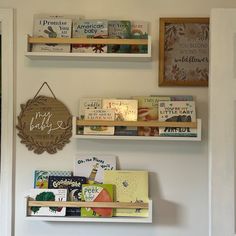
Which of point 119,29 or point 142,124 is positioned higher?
point 119,29

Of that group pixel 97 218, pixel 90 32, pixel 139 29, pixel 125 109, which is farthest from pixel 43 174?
pixel 139 29

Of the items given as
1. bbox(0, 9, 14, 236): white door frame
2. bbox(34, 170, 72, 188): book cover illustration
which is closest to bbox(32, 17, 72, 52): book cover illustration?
bbox(0, 9, 14, 236): white door frame

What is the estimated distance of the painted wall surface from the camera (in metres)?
1.92

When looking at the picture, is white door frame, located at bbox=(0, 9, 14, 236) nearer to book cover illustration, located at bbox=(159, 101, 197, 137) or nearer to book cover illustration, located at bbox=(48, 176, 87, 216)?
book cover illustration, located at bbox=(48, 176, 87, 216)

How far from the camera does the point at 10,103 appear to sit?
6.38 feet

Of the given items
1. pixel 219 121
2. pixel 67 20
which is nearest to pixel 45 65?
pixel 67 20

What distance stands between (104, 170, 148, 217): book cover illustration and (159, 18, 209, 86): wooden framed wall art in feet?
1.55

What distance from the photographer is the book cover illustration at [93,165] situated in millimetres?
1914

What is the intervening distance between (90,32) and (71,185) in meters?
0.74

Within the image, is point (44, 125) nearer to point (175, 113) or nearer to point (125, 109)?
point (125, 109)

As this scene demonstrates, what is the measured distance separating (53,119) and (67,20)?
489mm

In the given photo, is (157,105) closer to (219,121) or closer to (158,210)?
(219,121)

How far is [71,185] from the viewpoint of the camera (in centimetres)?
188

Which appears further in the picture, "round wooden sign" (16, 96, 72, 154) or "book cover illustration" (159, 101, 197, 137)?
"round wooden sign" (16, 96, 72, 154)
